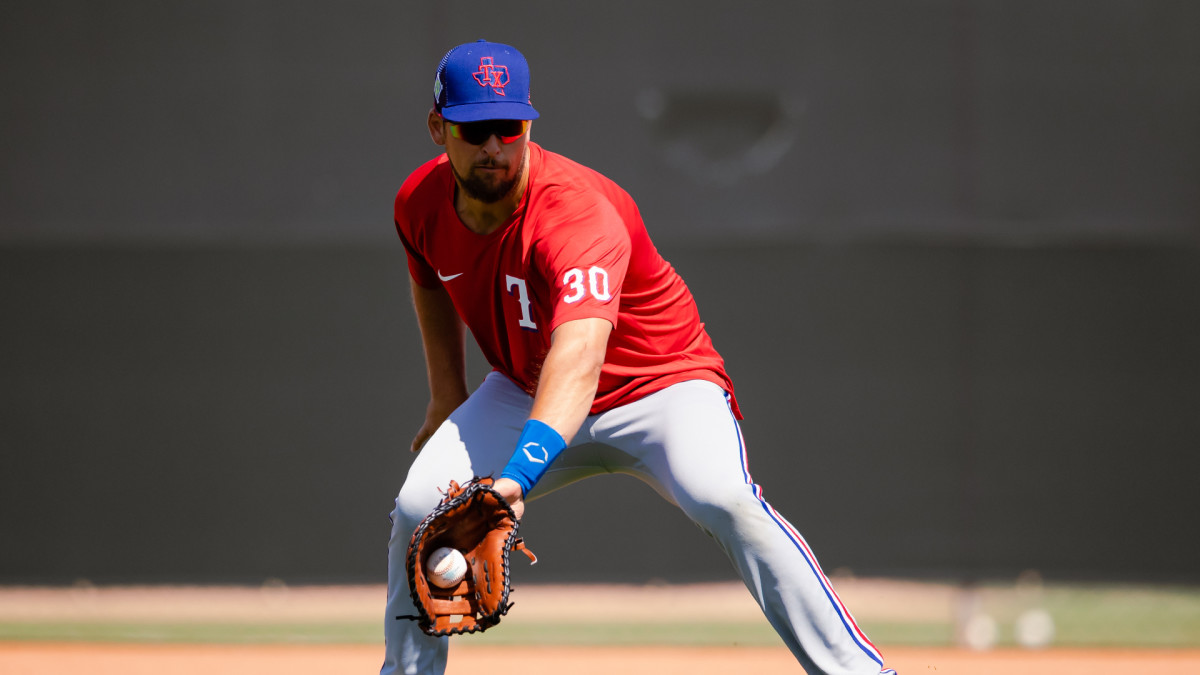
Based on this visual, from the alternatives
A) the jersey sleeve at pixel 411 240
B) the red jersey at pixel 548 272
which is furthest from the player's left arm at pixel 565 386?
the jersey sleeve at pixel 411 240

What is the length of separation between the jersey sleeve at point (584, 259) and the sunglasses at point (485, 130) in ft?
0.58

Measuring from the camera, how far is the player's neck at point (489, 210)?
2.30 meters

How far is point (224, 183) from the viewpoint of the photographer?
4.97 m

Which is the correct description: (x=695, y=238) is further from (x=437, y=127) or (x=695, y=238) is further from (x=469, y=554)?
(x=469, y=554)

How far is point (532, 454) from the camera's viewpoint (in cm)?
191

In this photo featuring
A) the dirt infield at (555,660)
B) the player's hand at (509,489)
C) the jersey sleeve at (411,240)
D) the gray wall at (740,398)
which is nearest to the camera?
the player's hand at (509,489)

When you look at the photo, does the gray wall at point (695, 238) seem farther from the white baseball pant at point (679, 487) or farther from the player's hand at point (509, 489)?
the player's hand at point (509, 489)

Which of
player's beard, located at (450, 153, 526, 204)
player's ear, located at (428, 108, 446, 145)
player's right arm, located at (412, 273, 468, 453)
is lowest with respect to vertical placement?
player's right arm, located at (412, 273, 468, 453)

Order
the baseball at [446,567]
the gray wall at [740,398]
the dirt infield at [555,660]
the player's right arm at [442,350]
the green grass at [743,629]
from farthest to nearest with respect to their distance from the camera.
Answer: the gray wall at [740,398] < the green grass at [743,629] < the dirt infield at [555,660] < the player's right arm at [442,350] < the baseball at [446,567]

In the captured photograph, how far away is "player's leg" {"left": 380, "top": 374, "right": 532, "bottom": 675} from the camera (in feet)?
7.46

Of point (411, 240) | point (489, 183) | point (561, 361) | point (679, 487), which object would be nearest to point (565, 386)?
point (561, 361)

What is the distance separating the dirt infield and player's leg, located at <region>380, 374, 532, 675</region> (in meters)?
1.75

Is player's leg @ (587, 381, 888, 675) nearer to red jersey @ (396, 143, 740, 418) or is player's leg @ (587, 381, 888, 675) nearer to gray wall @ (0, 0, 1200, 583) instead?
red jersey @ (396, 143, 740, 418)

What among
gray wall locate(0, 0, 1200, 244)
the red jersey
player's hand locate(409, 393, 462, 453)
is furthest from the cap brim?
gray wall locate(0, 0, 1200, 244)
